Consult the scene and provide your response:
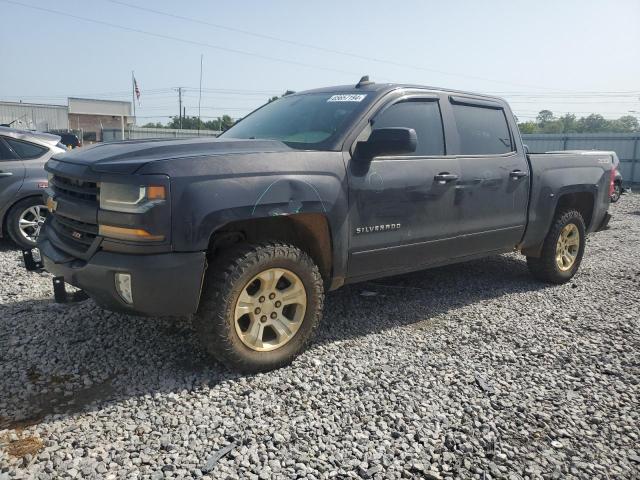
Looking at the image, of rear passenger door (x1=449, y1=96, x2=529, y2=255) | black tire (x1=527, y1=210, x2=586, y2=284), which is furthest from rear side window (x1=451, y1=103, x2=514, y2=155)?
black tire (x1=527, y1=210, x2=586, y2=284)

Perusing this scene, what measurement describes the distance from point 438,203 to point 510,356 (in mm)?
1290

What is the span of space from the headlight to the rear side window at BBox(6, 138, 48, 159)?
4.70 m

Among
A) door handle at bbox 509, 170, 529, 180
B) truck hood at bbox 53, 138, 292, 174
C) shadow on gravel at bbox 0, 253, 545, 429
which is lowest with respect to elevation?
shadow on gravel at bbox 0, 253, 545, 429

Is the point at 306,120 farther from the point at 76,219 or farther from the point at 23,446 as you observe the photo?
the point at 23,446

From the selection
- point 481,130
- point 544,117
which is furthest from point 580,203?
point 544,117

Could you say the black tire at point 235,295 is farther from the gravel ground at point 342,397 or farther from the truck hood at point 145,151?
the truck hood at point 145,151

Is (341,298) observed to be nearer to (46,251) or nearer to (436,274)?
(436,274)

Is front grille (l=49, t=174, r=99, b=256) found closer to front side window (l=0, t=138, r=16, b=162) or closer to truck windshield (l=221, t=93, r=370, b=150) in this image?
truck windshield (l=221, t=93, r=370, b=150)

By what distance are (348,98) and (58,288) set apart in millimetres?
2488

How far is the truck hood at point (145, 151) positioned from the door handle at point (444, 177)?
1312 millimetres

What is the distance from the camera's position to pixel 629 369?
12.1ft

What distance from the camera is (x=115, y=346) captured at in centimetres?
369

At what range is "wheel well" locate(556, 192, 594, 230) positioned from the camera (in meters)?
5.73

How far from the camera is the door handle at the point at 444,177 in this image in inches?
165
